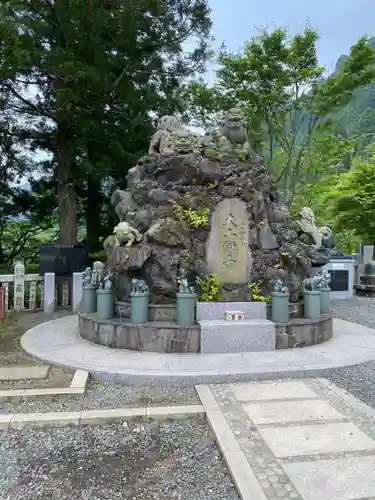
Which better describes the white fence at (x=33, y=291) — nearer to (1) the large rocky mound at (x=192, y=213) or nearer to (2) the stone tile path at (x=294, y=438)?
(1) the large rocky mound at (x=192, y=213)

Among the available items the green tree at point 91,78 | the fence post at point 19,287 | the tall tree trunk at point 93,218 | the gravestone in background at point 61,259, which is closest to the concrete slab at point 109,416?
the fence post at point 19,287

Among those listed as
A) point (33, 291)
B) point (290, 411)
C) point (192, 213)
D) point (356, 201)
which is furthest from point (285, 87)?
point (290, 411)

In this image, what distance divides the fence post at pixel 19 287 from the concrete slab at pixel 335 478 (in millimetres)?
7477

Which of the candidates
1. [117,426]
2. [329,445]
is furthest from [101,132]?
[329,445]

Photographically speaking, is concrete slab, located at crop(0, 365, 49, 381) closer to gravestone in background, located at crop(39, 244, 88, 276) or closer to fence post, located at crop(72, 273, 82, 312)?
fence post, located at crop(72, 273, 82, 312)

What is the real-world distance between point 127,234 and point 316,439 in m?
3.97

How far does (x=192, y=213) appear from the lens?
6.11m

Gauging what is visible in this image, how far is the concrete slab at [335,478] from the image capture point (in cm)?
238

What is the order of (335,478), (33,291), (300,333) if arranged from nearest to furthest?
(335,478) → (300,333) → (33,291)

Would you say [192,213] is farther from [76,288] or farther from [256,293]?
[76,288]

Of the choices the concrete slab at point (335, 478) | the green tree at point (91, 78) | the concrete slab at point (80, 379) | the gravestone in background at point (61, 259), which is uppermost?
the green tree at point (91, 78)

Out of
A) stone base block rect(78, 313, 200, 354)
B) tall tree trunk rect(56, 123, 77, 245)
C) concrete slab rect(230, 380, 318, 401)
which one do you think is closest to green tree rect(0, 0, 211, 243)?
tall tree trunk rect(56, 123, 77, 245)

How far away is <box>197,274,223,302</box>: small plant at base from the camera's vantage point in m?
5.86

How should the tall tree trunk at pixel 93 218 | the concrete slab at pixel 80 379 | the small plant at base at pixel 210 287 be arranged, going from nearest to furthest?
the concrete slab at pixel 80 379
the small plant at base at pixel 210 287
the tall tree trunk at pixel 93 218
